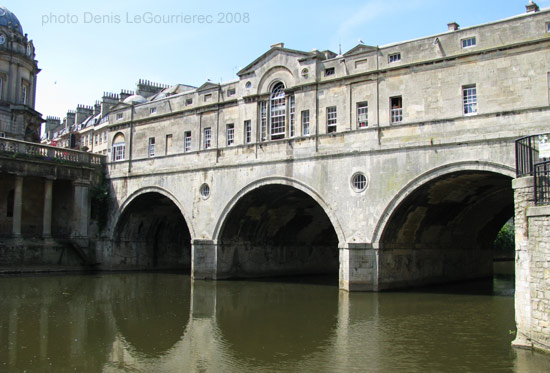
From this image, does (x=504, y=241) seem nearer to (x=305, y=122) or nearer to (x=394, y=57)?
(x=305, y=122)

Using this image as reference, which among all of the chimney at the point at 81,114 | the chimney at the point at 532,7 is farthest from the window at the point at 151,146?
the chimney at the point at 81,114

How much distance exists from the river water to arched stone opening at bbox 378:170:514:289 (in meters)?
1.42

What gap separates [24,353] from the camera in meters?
A: 11.1

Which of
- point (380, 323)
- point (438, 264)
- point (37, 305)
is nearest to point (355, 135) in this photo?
point (438, 264)

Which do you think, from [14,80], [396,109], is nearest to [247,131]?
[396,109]

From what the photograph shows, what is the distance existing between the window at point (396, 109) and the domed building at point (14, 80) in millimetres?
30239

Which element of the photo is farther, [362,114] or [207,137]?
[207,137]

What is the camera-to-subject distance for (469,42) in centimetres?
2034

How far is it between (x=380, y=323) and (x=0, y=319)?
1019 cm

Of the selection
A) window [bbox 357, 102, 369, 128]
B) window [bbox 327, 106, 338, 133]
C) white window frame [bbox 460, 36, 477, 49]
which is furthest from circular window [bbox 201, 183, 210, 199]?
white window frame [bbox 460, 36, 477, 49]

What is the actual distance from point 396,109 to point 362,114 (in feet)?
5.01

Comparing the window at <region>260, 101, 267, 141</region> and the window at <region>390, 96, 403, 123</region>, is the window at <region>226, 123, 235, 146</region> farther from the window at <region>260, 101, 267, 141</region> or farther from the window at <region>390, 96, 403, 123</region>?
the window at <region>390, 96, 403, 123</region>

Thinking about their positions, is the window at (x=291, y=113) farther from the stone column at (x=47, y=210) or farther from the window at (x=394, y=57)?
the stone column at (x=47, y=210)

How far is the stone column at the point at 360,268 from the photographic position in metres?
21.5
